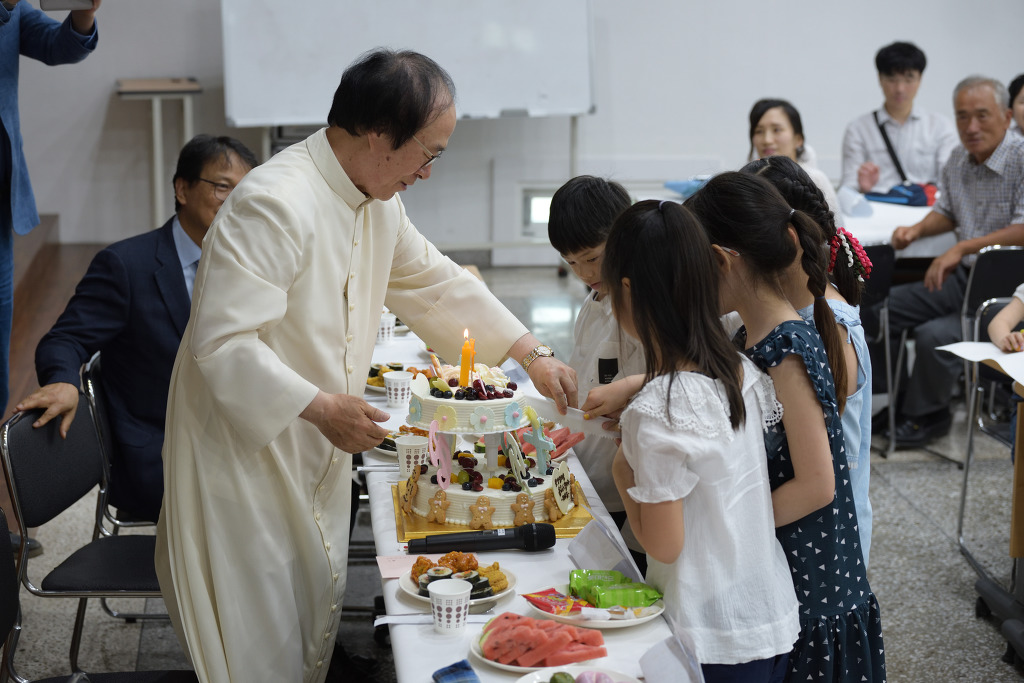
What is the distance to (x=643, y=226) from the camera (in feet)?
4.98

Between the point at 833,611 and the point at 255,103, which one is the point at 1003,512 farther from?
the point at 255,103

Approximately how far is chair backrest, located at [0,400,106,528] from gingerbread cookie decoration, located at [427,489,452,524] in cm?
99

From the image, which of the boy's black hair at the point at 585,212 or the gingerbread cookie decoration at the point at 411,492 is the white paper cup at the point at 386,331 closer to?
the boy's black hair at the point at 585,212

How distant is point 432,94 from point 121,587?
1406 millimetres

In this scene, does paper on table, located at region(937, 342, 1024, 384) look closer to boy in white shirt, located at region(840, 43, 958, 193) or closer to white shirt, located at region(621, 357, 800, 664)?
white shirt, located at region(621, 357, 800, 664)

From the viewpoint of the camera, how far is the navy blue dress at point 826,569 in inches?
65.8

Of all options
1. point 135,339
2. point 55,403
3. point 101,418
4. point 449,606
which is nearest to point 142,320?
point 135,339

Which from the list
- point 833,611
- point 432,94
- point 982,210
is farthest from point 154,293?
point 982,210

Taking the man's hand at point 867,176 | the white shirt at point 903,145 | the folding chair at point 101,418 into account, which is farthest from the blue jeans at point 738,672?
the white shirt at point 903,145

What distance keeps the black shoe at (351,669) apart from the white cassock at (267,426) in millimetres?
699

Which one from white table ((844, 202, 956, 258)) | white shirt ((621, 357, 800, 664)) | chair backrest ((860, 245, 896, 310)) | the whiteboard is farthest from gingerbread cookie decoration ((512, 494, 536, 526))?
the whiteboard

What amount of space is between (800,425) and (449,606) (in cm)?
64

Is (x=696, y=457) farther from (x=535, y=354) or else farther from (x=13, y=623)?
(x=13, y=623)

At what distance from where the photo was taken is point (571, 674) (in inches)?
53.9
